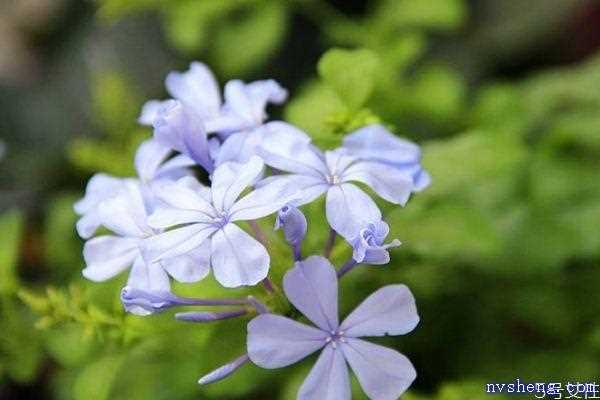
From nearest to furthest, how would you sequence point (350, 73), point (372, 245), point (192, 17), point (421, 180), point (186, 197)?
point (372, 245) < point (186, 197) < point (421, 180) < point (350, 73) < point (192, 17)

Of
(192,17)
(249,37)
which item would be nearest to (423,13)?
(249,37)

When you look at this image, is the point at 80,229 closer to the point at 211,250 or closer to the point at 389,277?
the point at 211,250

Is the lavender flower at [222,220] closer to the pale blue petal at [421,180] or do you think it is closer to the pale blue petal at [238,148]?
the pale blue petal at [238,148]

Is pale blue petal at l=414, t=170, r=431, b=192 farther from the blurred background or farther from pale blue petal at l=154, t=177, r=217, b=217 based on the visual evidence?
pale blue petal at l=154, t=177, r=217, b=217

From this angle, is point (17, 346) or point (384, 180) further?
point (17, 346)

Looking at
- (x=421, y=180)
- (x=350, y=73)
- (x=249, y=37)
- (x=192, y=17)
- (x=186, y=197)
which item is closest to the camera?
(x=186, y=197)

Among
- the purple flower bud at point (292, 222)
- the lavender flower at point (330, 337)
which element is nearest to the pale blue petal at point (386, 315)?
the lavender flower at point (330, 337)

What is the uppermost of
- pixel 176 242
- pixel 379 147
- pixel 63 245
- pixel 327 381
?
pixel 63 245

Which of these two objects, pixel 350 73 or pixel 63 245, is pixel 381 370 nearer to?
pixel 350 73
